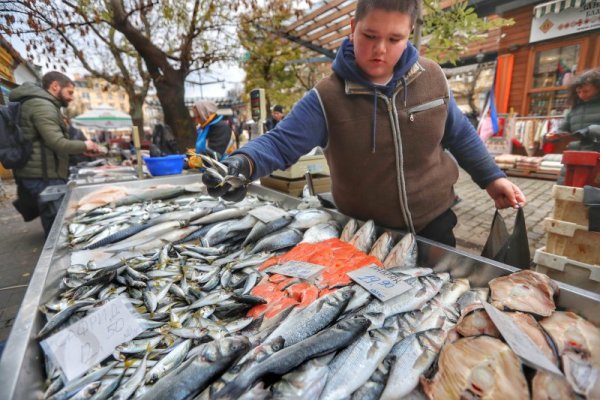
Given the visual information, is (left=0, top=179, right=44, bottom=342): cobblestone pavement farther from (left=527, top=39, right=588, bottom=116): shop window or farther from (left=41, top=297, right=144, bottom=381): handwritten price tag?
(left=527, top=39, right=588, bottom=116): shop window

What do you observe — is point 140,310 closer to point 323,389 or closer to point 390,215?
point 323,389

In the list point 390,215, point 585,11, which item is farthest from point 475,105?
point 390,215

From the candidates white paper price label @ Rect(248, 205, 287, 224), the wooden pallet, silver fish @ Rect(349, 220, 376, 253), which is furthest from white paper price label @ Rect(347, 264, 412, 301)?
the wooden pallet

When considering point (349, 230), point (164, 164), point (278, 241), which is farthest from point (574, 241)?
→ point (164, 164)

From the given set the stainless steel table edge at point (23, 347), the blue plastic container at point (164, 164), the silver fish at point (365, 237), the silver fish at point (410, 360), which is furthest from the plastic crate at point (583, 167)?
the blue plastic container at point (164, 164)

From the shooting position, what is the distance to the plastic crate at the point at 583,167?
273 cm

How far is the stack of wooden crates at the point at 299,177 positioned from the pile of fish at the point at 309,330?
6.38ft

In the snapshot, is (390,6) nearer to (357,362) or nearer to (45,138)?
(357,362)

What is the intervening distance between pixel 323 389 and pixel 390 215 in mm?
1391

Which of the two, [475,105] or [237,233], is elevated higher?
[475,105]

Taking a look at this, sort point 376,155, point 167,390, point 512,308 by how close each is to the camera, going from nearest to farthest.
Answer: point 167,390, point 512,308, point 376,155

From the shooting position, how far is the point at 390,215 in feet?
7.06

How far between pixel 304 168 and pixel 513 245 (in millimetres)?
2610

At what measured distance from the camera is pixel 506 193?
6.88 ft
